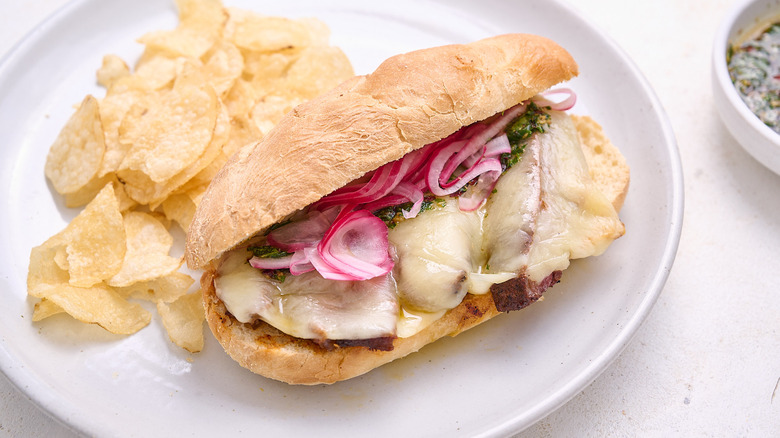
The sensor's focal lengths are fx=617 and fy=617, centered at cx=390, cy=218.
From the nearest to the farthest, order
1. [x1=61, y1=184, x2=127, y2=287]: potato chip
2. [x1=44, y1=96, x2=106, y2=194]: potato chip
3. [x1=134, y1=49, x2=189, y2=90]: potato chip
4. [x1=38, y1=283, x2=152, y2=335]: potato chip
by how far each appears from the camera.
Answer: [x1=38, y1=283, x2=152, y2=335]: potato chip < [x1=61, y1=184, x2=127, y2=287]: potato chip < [x1=44, y1=96, x2=106, y2=194]: potato chip < [x1=134, y1=49, x2=189, y2=90]: potato chip

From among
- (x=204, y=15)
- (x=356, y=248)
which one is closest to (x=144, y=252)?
(x=356, y=248)

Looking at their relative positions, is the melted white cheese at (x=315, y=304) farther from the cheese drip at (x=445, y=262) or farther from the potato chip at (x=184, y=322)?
the potato chip at (x=184, y=322)

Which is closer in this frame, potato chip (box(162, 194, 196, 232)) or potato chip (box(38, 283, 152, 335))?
potato chip (box(38, 283, 152, 335))

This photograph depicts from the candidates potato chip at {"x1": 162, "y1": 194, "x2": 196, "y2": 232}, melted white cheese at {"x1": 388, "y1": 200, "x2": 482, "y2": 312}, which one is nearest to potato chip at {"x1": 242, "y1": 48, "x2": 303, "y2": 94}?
potato chip at {"x1": 162, "y1": 194, "x2": 196, "y2": 232}

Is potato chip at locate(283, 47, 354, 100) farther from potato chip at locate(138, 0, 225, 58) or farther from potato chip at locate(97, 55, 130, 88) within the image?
potato chip at locate(97, 55, 130, 88)

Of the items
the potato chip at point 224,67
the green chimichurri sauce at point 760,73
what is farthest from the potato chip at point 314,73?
the green chimichurri sauce at point 760,73

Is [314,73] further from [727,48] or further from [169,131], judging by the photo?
[727,48]
